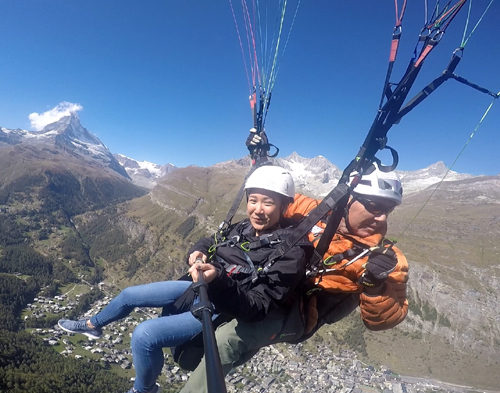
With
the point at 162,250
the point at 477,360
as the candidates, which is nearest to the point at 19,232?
the point at 162,250

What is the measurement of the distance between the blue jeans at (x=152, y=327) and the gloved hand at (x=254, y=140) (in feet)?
12.2

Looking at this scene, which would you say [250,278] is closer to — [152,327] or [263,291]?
[263,291]

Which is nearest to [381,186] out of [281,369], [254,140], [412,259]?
[254,140]

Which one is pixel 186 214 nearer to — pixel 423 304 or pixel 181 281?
pixel 423 304

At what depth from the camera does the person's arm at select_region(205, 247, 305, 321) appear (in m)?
2.86

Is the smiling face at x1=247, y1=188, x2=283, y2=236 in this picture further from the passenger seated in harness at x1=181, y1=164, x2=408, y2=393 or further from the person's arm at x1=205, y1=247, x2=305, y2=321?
the person's arm at x1=205, y1=247, x2=305, y2=321

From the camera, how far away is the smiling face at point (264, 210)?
429cm

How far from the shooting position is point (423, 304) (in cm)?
9138

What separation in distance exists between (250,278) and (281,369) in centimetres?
7665

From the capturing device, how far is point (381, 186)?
4152 mm

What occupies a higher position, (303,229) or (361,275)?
(303,229)

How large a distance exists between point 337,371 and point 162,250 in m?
→ 106

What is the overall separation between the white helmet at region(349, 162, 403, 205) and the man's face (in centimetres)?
8

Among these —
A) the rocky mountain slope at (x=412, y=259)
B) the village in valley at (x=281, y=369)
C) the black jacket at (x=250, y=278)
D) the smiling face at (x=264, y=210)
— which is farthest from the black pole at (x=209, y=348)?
the rocky mountain slope at (x=412, y=259)
